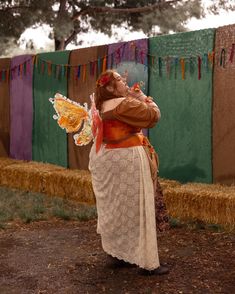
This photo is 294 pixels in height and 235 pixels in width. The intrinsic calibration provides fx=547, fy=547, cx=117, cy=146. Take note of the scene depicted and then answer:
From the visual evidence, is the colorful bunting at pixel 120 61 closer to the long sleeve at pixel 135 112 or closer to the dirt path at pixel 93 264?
the dirt path at pixel 93 264

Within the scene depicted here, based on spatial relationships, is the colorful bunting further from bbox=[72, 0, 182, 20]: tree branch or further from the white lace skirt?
bbox=[72, 0, 182, 20]: tree branch

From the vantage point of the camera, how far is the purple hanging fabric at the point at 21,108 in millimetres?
8312

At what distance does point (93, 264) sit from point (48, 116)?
3928 mm

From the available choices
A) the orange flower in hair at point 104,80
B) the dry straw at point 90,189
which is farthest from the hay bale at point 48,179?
the orange flower in hair at point 104,80

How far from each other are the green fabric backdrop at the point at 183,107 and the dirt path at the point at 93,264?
0.89 meters

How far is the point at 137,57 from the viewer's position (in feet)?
21.2

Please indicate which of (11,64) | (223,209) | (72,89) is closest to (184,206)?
(223,209)

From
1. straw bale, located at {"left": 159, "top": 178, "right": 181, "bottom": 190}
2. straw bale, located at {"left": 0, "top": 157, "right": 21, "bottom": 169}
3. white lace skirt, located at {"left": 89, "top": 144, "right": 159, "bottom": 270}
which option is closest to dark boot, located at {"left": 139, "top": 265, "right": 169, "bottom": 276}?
white lace skirt, located at {"left": 89, "top": 144, "right": 159, "bottom": 270}

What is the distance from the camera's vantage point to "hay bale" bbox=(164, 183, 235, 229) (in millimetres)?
5230

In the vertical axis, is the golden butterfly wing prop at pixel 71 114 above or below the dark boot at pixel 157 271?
above

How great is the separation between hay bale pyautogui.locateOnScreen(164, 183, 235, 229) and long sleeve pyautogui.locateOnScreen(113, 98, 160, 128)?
1.69 metres

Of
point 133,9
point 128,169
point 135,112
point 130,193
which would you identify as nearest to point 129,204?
point 130,193

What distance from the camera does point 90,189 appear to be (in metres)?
6.66

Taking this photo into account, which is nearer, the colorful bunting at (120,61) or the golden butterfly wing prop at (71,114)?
the golden butterfly wing prop at (71,114)
